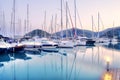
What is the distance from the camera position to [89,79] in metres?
12.4

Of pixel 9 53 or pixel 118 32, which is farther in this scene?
pixel 118 32

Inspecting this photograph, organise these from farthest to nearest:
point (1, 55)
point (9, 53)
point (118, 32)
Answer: point (118, 32) < point (9, 53) < point (1, 55)

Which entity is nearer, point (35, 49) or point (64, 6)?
point (35, 49)

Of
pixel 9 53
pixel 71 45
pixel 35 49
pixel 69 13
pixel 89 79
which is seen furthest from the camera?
pixel 69 13

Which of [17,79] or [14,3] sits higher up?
[14,3]

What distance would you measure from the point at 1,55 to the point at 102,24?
1717 inches

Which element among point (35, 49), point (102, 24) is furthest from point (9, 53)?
point (102, 24)

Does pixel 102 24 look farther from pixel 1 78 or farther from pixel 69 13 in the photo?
pixel 1 78

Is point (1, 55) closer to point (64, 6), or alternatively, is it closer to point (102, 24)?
point (64, 6)

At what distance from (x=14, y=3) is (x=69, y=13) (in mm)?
11597

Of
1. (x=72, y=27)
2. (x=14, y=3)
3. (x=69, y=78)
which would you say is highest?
(x=14, y=3)

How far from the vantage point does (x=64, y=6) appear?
129 feet

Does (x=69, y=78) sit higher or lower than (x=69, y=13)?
lower

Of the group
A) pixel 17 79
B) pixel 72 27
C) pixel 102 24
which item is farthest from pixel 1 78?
pixel 102 24
